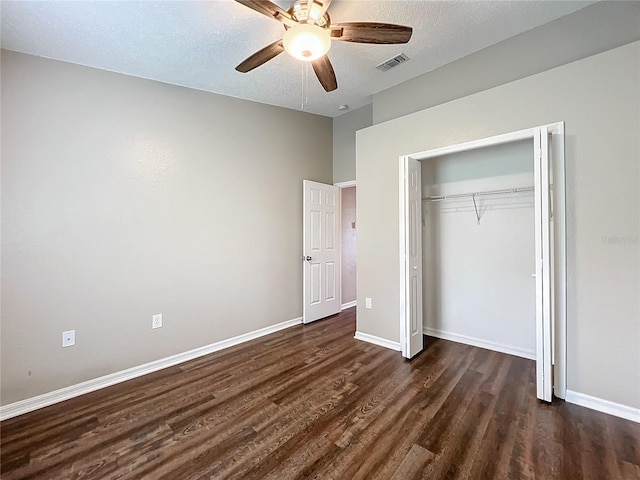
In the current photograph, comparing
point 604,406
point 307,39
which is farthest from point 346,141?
point 604,406

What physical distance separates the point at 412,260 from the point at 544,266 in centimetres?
114

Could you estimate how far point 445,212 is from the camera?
3.49 metres

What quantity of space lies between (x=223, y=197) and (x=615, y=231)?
358 cm

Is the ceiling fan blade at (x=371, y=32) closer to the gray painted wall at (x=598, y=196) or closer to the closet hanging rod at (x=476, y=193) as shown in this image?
the gray painted wall at (x=598, y=196)

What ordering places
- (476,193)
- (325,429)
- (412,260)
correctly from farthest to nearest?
(476,193) → (412,260) → (325,429)

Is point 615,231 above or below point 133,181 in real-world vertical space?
below

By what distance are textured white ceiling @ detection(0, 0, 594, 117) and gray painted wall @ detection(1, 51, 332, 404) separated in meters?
0.25

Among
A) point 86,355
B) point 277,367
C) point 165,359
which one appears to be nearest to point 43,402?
point 86,355

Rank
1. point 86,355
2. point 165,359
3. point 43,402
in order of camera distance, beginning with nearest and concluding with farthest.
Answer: point 43,402
point 86,355
point 165,359

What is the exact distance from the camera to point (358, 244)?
11.7 ft

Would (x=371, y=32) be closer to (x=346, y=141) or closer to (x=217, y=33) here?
(x=217, y=33)

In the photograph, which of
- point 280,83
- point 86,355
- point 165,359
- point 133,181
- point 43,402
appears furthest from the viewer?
point 280,83

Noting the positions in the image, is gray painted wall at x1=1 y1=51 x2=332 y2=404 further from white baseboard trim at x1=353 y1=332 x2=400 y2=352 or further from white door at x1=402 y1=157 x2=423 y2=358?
white door at x1=402 y1=157 x2=423 y2=358

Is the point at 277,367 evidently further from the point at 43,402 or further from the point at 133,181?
the point at 133,181
